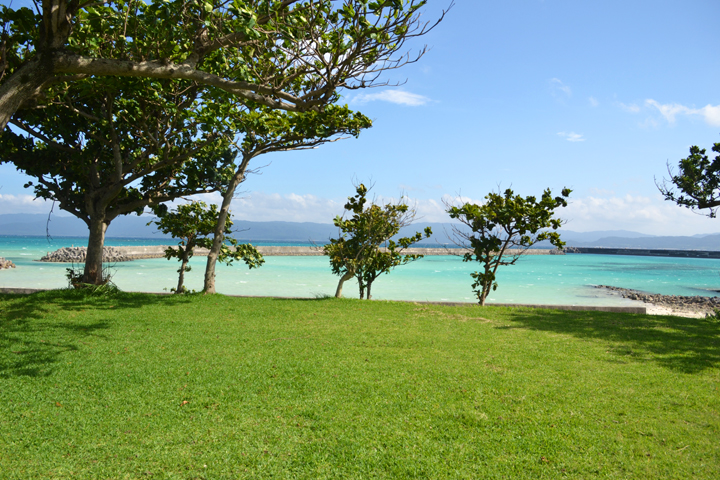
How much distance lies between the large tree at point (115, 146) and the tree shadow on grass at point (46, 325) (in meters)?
1.30

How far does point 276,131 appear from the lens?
1063cm

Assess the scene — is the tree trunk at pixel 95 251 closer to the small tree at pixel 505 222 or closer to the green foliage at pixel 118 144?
the green foliage at pixel 118 144

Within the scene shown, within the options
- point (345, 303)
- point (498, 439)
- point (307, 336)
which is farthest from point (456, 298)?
point (498, 439)

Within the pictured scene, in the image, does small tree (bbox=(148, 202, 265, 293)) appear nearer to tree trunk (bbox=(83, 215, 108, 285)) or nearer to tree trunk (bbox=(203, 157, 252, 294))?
tree trunk (bbox=(203, 157, 252, 294))

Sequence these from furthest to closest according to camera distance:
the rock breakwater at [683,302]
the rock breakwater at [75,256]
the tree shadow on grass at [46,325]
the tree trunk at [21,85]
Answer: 1. the rock breakwater at [75,256]
2. the rock breakwater at [683,302]
3. the tree shadow on grass at [46,325]
4. the tree trunk at [21,85]

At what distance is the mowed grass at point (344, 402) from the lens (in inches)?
124

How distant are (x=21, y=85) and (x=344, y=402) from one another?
15.8ft

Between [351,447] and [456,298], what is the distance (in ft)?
60.4

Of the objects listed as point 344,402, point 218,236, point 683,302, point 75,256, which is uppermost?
point 218,236

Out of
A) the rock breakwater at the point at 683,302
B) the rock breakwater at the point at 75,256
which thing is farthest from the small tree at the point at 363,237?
the rock breakwater at the point at 75,256

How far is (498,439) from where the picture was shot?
352 cm

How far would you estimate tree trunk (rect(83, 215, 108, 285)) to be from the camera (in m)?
10.1

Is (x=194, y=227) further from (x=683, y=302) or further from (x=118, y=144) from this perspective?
(x=683, y=302)

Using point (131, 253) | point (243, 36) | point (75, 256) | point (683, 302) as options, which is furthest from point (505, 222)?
point (131, 253)
